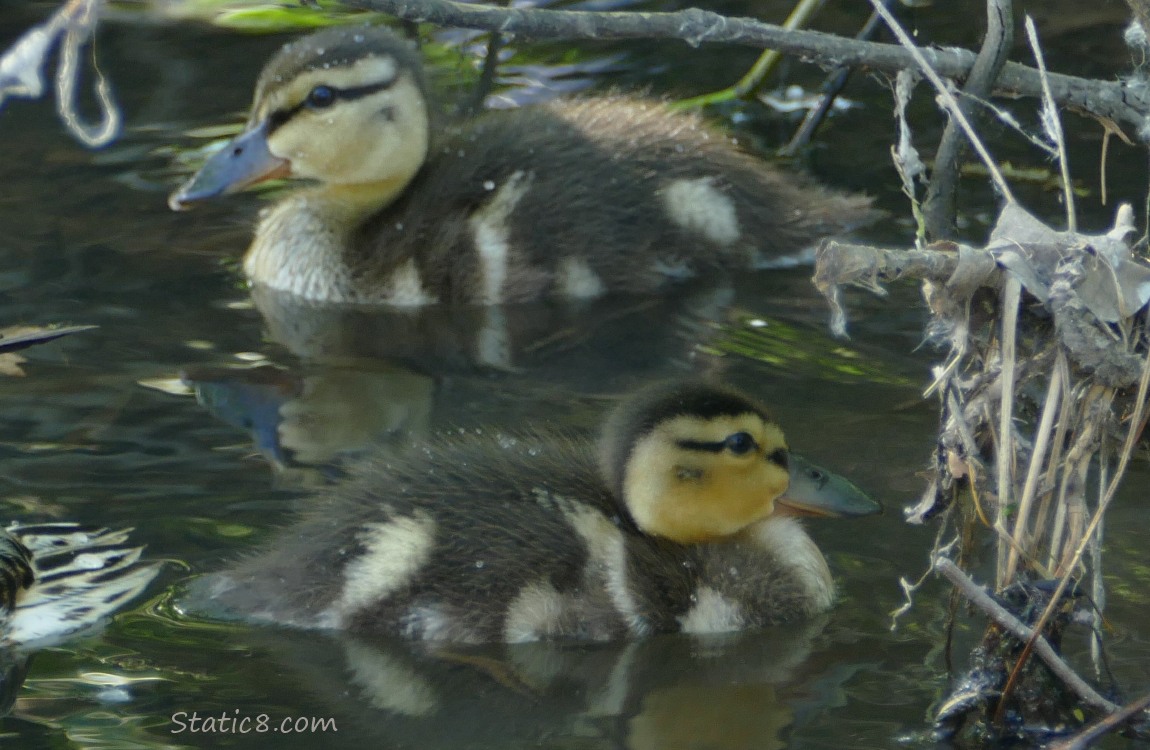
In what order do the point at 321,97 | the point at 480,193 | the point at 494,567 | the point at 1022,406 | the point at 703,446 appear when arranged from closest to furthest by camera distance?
1. the point at 1022,406
2. the point at 494,567
3. the point at 703,446
4. the point at 480,193
5. the point at 321,97

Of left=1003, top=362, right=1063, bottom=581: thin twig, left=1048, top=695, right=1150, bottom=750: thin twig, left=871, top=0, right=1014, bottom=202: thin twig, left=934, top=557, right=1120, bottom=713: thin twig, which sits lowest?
left=1048, top=695, right=1150, bottom=750: thin twig

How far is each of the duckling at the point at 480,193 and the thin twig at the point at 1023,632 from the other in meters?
2.71

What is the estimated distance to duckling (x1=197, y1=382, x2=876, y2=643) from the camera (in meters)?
3.24

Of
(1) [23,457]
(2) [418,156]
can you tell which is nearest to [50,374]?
(1) [23,457]

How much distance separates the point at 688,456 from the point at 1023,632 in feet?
3.03

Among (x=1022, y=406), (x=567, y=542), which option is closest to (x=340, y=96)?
(x=567, y=542)

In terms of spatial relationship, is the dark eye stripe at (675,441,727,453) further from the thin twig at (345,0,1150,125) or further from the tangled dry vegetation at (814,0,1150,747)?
the thin twig at (345,0,1150,125)

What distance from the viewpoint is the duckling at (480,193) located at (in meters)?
5.13

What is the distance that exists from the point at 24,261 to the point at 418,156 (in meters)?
1.20

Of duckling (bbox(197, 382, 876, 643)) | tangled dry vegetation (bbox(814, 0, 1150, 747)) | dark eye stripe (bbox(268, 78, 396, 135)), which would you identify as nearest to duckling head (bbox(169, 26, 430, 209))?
dark eye stripe (bbox(268, 78, 396, 135))

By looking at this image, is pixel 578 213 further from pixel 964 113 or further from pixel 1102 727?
pixel 1102 727

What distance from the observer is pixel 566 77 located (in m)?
6.75

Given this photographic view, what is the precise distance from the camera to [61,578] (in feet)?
11.2

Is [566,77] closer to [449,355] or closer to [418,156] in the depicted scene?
[418,156]
